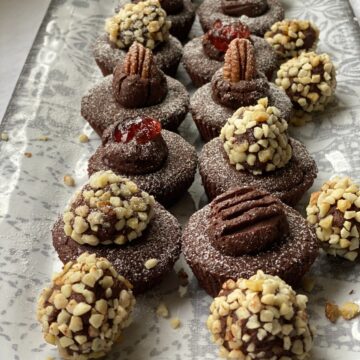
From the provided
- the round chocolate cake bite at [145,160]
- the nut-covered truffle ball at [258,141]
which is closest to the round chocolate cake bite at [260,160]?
the nut-covered truffle ball at [258,141]

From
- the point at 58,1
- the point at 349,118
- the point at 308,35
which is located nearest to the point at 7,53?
the point at 58,1

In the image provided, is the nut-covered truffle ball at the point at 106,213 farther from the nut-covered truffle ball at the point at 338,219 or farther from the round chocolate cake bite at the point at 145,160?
the nut-covered truffle ball at the point at 338,219

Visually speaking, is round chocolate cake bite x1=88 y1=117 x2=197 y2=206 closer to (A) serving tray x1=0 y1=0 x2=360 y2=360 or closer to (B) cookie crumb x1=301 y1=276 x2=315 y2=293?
(A) serving tray x1=0 y1=0 x2=360 y2=360

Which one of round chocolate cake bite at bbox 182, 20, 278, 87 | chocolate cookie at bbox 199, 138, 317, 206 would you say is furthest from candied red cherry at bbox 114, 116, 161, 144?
round chocolate cake bite at bbox 182, 20, 278, 87

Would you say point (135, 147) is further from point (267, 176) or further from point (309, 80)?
point (309, 80)

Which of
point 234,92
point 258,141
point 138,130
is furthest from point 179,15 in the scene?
point 258,141

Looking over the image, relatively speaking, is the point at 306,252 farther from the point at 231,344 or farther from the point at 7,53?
the point at 7,53
